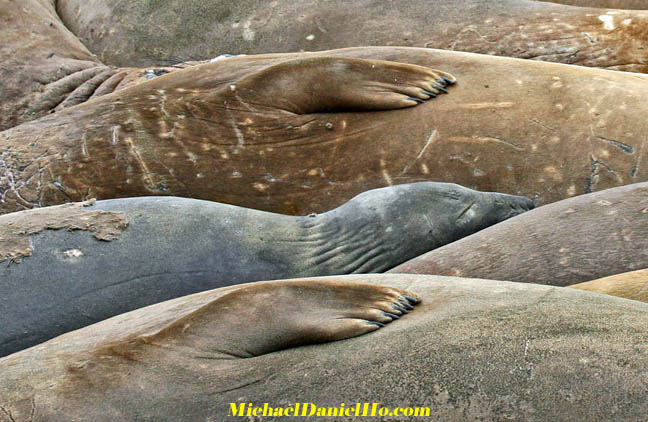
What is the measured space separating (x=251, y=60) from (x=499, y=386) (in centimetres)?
244

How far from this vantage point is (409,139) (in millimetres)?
3535

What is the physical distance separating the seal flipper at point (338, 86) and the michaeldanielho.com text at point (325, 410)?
6.39 feet

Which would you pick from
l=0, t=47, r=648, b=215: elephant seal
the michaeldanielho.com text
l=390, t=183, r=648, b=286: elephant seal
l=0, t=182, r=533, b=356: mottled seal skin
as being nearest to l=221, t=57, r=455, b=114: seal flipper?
l=0, t=47, r=648, b=215: elephant seal

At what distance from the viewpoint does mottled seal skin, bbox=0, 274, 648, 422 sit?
1.74m

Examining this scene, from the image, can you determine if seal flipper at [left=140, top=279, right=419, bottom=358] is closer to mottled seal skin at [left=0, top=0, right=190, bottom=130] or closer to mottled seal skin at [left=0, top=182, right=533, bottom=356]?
mottled seal skin at [left=0, top=182, right=533, bottom=356]

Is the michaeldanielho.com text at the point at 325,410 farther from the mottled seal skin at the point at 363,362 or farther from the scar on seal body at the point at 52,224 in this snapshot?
the scar on seal body at the point at 52,224

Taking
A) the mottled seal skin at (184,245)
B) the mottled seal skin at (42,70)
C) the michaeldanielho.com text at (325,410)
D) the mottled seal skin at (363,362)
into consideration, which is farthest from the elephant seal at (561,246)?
the mottled seal skin at (42,70)

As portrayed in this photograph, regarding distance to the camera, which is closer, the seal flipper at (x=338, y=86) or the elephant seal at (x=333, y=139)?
the elephant seal at (x=333, y=139)

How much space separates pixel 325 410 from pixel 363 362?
0.51 feet

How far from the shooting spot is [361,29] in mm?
4746

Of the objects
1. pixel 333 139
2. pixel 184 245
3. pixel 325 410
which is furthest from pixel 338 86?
pixel 325 410

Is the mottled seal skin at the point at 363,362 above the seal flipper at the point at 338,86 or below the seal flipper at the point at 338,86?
below

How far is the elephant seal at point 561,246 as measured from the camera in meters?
2.64

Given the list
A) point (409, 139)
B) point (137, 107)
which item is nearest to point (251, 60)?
point (137, 107)
